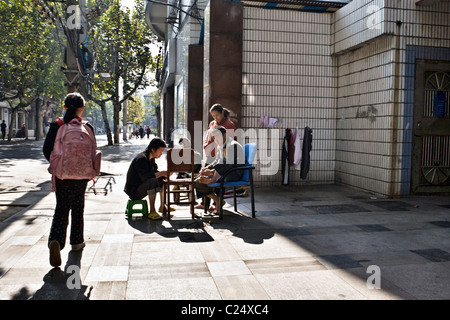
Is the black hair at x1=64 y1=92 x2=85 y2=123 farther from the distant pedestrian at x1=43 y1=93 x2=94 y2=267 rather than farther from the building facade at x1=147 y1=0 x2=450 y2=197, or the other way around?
A: the building facade at x1=147 y1=0 x2=450 y2=197

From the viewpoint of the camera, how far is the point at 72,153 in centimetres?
407

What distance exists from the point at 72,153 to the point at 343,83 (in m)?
6.95

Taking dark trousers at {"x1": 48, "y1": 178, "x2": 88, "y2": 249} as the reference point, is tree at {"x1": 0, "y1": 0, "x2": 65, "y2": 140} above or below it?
above

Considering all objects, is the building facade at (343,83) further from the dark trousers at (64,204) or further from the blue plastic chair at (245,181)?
the dark trousers at (64,204)

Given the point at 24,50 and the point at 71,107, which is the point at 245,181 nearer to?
the point at 71,107

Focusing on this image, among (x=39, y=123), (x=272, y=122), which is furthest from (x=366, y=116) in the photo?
(x=39, y=123)

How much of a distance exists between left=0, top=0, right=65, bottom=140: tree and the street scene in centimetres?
1586

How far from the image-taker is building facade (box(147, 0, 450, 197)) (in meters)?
7.81

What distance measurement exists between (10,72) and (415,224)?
30.1 meters

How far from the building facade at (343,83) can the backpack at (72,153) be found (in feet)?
16.2

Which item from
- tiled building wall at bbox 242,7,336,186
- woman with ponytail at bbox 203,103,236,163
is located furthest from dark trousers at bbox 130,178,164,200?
tiled building wall at bbox 242,7,336,186

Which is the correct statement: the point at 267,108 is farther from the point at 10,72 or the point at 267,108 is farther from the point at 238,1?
the point at 10,72

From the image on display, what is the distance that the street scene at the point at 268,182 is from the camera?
12.0 feet

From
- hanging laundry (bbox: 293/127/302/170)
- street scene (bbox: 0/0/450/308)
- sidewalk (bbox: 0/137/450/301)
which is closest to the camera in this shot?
sidewalk (bbox: 0/137/450/301)
